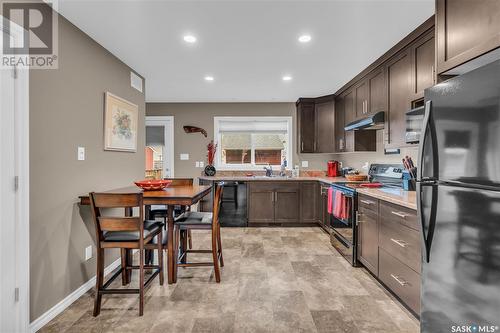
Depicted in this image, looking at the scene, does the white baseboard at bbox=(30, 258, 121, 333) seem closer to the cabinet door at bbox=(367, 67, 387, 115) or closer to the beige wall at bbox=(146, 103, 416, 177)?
the beige wall at bbox=(146, 103, 416, 177)

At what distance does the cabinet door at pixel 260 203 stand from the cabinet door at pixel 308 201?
540 mm

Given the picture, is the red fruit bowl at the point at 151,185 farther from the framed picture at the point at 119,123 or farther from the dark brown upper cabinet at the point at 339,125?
the dark brown upper cabinet at the point at 339,125

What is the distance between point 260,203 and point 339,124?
6.49ft

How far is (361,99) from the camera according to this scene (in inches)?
149

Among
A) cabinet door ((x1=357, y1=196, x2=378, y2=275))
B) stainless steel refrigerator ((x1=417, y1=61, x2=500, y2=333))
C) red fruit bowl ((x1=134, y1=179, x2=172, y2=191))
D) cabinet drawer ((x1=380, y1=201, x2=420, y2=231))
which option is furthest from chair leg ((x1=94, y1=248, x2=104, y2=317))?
cabinet door ((x1=357, y1=196, x2=378, y2=275))

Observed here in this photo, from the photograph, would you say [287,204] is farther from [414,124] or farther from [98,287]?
[98,287]

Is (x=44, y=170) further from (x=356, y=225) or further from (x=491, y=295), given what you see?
(x=356, y=225)

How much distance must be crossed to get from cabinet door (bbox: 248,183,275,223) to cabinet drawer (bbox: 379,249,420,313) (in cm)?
249

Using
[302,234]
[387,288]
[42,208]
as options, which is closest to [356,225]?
[387,288]

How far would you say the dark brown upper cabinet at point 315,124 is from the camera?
4.97m

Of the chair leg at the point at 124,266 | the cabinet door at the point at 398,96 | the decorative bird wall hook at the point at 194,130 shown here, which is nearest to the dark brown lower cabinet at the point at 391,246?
the cabinet door at the point at 398,96

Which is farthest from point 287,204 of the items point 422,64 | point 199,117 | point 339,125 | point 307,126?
point 422,64

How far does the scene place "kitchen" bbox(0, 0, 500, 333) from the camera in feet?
4.21

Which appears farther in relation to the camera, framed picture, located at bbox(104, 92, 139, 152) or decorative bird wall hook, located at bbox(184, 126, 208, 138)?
decorative bird wall hook, located at bbox(184, 126, 208, 138)
